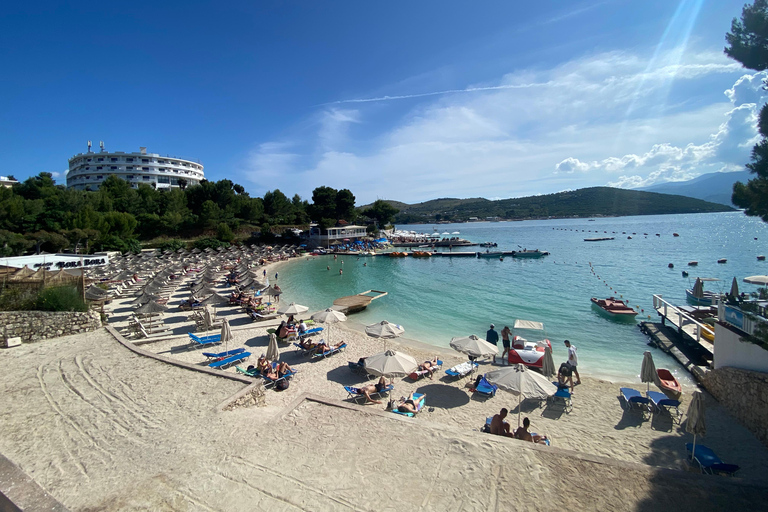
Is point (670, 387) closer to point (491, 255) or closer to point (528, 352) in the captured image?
point (528, 352)

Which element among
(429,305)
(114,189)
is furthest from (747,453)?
(114,189)

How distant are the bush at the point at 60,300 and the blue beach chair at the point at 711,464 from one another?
714 inches

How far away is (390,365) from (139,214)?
56716 millimetres

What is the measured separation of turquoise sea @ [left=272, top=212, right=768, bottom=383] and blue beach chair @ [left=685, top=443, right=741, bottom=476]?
503 cm

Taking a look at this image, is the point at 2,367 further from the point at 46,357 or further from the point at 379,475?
the point at 379,475

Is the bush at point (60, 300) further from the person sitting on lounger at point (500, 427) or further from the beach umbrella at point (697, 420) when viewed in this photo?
the beach umbrella at point (697, 420)

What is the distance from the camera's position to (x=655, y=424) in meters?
8.70

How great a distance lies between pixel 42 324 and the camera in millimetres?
12281

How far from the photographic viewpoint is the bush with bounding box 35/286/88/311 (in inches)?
500

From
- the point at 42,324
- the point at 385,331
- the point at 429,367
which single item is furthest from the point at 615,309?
the point at 42,324

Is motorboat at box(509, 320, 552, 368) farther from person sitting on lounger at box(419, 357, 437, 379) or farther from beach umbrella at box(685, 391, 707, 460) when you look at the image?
beach umbrella at box(685, 391, 707, 460)

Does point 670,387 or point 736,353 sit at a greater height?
point 736,353

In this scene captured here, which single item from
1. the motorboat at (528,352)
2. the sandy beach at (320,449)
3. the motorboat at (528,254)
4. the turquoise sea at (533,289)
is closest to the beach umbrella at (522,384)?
the sandy beach at (320,449)

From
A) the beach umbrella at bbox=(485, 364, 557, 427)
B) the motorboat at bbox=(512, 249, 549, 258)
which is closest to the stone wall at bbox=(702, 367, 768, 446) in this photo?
the beach umbrella at bbox=(485, 364, 557, 427)
